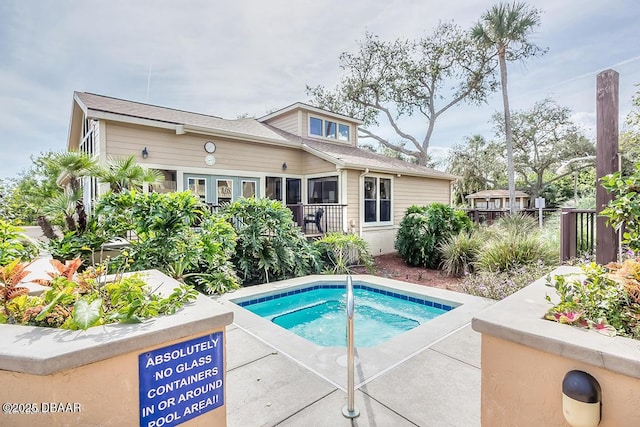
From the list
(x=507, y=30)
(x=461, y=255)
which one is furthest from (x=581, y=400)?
(x=507, y=30)

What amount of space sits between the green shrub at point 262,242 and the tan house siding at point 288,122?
669 centimetres

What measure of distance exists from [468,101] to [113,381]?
22946 millimetres

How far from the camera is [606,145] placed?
10.1ft

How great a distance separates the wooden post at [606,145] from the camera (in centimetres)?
303

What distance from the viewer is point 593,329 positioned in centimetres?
166

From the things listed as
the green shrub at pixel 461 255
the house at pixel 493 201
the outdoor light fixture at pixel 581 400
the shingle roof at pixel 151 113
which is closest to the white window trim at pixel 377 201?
the green shrub at pixel 461 255

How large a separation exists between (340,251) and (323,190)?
11.2 ft

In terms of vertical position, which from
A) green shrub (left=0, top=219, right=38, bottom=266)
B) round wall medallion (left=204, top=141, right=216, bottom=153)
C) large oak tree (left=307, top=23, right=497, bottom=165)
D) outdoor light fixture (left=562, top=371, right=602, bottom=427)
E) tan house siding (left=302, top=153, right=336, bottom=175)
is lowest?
outdoor light fixture (left=562, top=371, right=602, bottom=427)

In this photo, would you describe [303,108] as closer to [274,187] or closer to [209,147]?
[274,187]

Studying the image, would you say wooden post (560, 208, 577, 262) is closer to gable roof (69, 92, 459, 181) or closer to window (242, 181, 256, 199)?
Result: gable roof (69, 92, 459, 181)

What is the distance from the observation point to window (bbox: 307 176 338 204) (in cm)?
1116

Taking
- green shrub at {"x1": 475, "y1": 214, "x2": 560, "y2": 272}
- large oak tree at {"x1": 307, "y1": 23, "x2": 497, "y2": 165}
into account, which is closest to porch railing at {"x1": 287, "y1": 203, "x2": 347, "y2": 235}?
green shrub at {"x1": 475, "y1": 214, "x2": 560, "y2": 272}

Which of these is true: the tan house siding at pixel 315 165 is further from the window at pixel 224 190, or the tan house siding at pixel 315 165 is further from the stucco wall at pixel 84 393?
the stucco wall at pixel 84 393

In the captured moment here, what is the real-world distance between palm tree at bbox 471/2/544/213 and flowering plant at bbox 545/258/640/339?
45.0 feet
